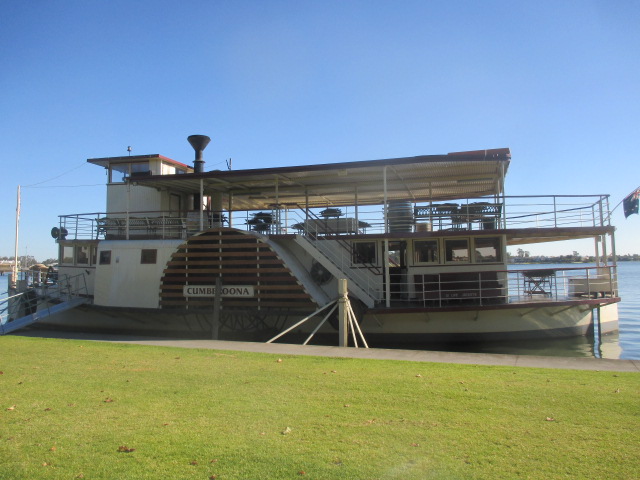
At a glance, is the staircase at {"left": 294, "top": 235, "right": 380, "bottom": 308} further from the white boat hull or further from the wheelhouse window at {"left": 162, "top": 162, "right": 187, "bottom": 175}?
the wheelhouse window at {"left": 162, "top": 162, "right": 187, "bottom": 175}

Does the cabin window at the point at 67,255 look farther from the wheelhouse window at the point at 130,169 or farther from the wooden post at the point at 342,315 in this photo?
the wooden post at the point at 342,315

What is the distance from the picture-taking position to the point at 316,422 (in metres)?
5.33

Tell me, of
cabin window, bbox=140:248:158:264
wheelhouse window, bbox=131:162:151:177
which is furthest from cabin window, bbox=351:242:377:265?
wheelhouse window, bbox=131:162:151:177

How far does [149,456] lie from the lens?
14.4 feet

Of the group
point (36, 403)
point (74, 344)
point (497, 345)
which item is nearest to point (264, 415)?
point (36, 403)

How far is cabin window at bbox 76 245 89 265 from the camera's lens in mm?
20859

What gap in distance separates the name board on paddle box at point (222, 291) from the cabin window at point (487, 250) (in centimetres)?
783

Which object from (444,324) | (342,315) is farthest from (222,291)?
(444,324)

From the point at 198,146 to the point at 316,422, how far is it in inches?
739

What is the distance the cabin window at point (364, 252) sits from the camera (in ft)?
57.4

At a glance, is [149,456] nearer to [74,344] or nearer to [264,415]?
[264,415]

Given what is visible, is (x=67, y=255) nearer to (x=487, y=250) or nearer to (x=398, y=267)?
(x=398, y=267)

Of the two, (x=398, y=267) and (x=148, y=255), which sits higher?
(x=148, y=255)

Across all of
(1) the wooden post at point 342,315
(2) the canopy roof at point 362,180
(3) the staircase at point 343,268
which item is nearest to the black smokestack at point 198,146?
(2) the canopy roof at point 362,180
